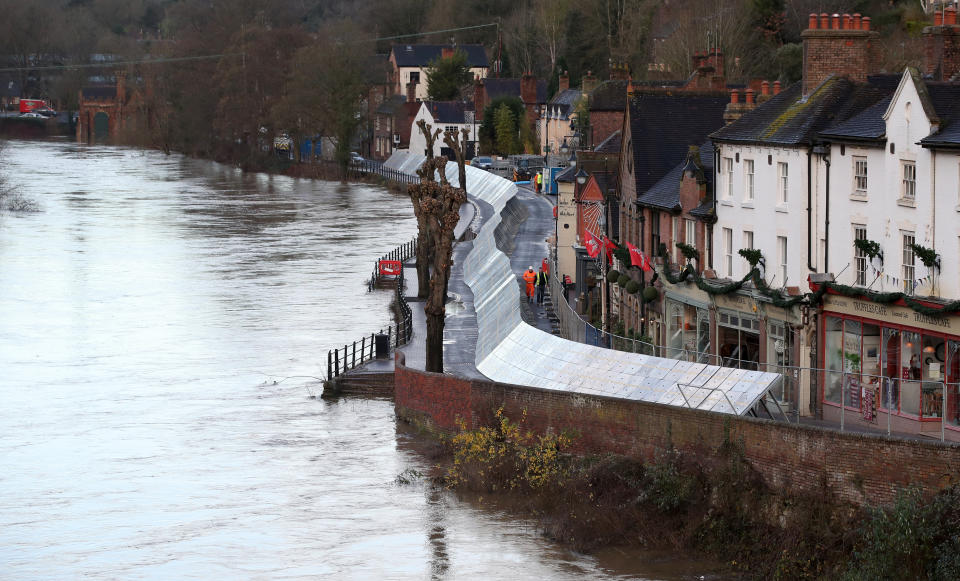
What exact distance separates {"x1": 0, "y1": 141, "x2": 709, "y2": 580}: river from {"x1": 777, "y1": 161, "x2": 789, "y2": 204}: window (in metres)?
9.23

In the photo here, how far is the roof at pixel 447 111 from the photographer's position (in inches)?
4968

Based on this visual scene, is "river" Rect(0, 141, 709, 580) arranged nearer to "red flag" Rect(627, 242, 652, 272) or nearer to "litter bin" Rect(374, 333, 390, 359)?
"litter bin" Rect(374, 333, 390, 359)

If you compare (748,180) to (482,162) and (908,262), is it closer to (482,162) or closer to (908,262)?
(908,262)

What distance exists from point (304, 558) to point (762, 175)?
13.1m

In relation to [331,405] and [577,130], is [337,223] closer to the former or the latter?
[577,130]

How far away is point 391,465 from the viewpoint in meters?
33.4

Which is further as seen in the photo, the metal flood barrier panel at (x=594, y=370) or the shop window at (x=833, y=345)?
the shop window at (x=833, y=345)

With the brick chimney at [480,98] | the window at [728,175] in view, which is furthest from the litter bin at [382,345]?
the brick chimney at [480,98]

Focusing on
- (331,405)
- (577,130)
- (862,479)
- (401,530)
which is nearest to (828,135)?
(862,479)

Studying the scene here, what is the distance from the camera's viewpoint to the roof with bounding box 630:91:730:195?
133ft

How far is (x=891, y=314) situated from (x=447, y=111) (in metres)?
101

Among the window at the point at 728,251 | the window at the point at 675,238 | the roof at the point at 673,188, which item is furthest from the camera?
the window at the point at 675,238

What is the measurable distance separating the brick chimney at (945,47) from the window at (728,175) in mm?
5306

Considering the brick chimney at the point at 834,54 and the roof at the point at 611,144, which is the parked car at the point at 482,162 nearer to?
the roof at the point at 611,144
